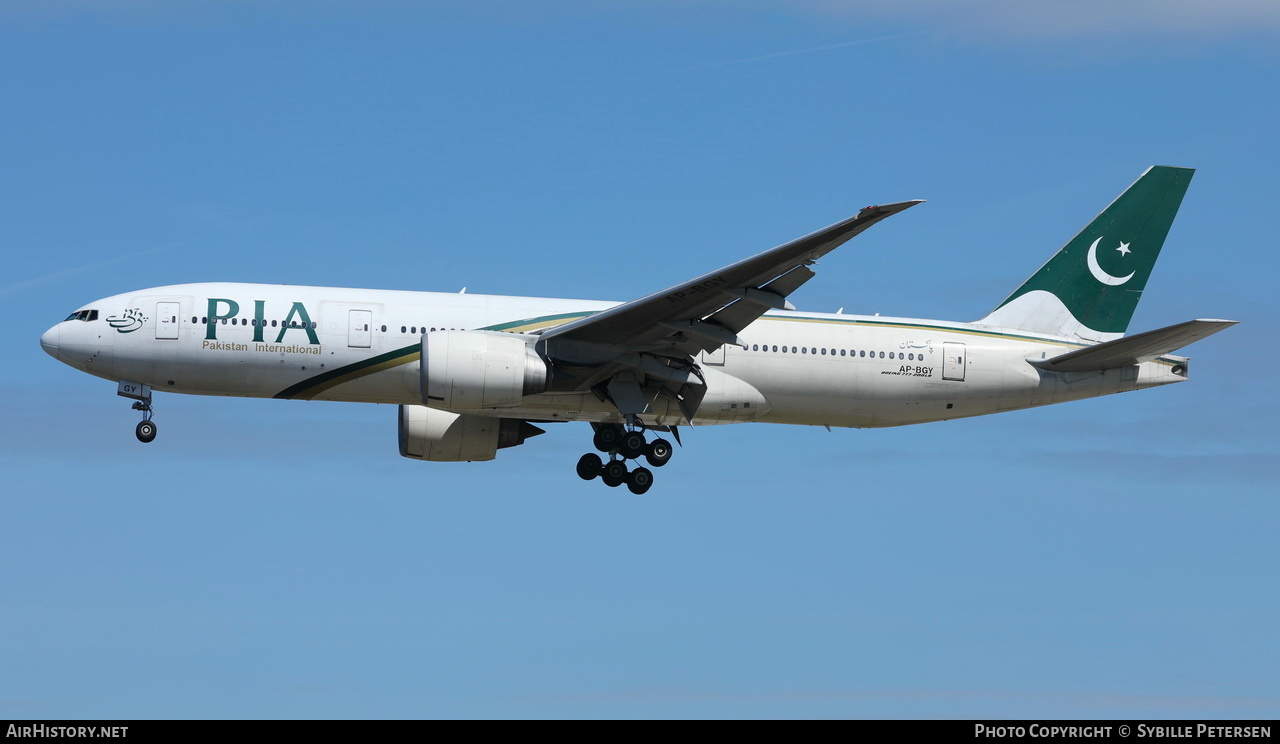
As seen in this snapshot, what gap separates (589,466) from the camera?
32531 millimetres

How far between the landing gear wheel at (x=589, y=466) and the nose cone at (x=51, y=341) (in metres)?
11.2

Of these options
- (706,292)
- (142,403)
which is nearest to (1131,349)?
(706,292)

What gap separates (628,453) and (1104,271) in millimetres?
12218

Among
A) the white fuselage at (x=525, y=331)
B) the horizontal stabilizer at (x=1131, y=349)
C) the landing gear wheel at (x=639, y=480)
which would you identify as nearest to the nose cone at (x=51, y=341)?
the white fuselage at (x=525, y=331)

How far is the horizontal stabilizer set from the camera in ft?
96.0

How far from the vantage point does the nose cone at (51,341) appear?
30.2m

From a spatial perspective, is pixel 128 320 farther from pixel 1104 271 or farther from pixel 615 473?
pixel 1104 271

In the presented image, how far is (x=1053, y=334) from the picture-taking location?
1337 inches

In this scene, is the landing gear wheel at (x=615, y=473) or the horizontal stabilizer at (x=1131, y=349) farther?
the landing gear wheel at (x=615, y=473)

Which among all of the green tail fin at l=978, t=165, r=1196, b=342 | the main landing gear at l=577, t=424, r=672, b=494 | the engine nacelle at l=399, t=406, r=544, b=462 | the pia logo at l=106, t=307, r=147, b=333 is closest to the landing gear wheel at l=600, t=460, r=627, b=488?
the main landing gear at l=577, t=424, r=672, b=494

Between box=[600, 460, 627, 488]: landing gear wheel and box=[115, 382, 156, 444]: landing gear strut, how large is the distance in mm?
9560

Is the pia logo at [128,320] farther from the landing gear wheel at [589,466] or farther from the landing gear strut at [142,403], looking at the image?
the landing gear wheel at [589,466]

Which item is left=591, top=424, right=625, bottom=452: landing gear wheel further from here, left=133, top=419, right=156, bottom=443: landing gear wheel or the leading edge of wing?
left=133, top=419, right=156, bottom=443: landing gear wheel
